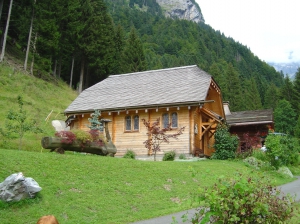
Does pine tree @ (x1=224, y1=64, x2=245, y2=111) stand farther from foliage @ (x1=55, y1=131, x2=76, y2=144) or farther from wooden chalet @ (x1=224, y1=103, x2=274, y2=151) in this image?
foliage @ (x1=55, y1=131, x2=76, y2=144)

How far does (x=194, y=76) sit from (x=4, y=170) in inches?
718

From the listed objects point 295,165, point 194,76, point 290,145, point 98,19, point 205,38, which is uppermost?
point 205,38

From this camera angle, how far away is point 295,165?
23.8 meters

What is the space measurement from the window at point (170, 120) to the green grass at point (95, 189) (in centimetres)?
844

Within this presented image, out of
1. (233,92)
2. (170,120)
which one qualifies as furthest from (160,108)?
(233,92)

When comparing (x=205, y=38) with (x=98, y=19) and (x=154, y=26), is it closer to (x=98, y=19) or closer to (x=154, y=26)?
(x=154, y=26)

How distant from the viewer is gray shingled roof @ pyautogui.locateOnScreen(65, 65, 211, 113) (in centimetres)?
2289

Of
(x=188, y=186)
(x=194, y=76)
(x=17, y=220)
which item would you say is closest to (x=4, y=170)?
(x=17, y=220)

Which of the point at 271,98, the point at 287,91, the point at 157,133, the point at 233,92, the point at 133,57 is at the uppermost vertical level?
the point at 133,57

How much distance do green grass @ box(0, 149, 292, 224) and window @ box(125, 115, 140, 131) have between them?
9432mm

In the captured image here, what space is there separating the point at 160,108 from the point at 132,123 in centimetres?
→ 257

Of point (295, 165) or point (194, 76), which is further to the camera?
point (194, 76)

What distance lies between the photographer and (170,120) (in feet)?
75.0

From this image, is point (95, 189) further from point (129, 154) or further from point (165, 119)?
point (165, 119)
